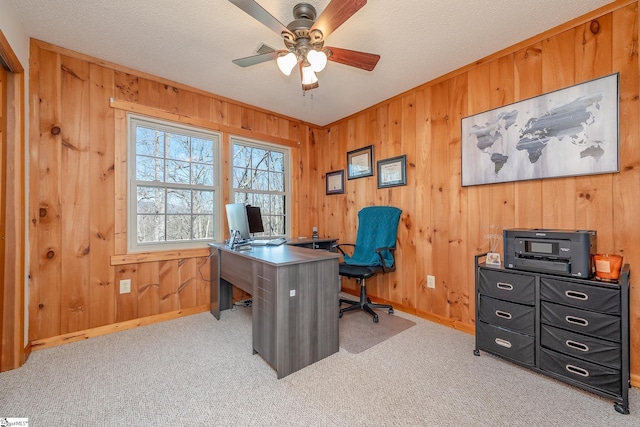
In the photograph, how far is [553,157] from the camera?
1979mm

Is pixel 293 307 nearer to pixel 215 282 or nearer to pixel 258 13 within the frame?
pixel 215 282

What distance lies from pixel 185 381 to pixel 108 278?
1406 mm

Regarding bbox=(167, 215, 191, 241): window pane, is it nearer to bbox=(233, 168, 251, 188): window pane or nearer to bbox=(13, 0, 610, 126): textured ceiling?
bbox=(233, 168, 251, 188): window pane

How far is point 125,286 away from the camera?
8.30 ft

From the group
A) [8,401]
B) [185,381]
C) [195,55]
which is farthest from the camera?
[195,55]

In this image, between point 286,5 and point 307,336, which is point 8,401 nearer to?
point 307,336

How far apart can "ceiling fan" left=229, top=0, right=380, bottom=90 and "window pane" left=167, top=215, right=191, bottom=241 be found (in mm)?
1854

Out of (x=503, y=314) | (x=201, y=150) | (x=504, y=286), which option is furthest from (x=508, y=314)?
(x=201, y=150)

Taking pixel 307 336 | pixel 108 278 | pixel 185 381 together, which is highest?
pixel 108 278

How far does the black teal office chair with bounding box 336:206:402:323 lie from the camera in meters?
2.74

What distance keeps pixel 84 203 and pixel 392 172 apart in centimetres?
314

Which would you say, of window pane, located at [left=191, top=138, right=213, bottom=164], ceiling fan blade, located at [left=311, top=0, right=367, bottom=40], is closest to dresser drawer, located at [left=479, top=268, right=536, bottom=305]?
ceiling fan blade, located at [left=311, top=0, right=367, bottom=40]

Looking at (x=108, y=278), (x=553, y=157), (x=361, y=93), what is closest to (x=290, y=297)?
(x=108, y=278)

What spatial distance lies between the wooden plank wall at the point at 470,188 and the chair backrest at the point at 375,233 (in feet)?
0.64
